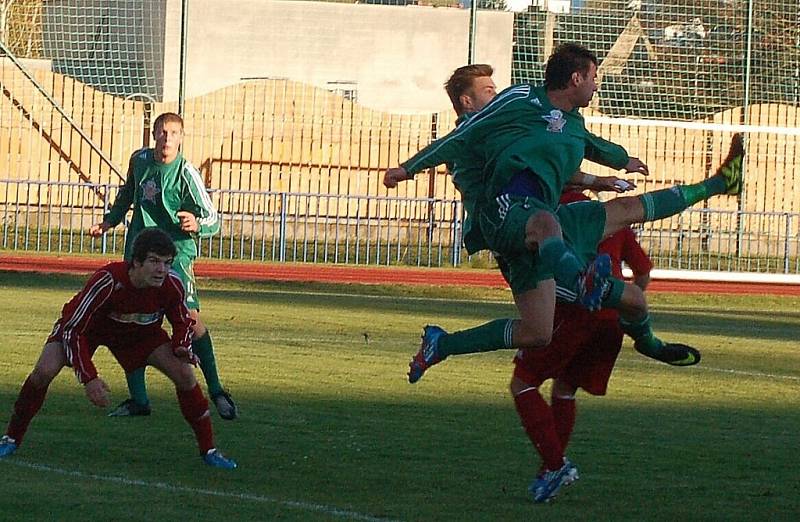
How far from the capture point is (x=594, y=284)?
7.46m

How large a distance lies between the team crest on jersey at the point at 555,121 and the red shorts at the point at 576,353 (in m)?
0.84

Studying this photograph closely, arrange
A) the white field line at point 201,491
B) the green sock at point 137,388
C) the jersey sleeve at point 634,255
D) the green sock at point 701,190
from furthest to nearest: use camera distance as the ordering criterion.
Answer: the green sock at point 137,388 → the jersey sleeve at point 634,255 → the green sock at point 701,190 → the white field line at point 201,491

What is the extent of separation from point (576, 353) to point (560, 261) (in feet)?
2.76

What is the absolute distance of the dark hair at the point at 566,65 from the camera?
26.1ft

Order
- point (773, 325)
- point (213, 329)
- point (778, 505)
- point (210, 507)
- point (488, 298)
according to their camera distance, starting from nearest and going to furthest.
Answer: point (210, 507) < point (778, 505) < point (213, 329) < point (773, 325) < point (488, 298)

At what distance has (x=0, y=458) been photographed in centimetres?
812

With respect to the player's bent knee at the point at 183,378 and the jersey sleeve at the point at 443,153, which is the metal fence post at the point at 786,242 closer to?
the jersey sleeve at the point at 443,153

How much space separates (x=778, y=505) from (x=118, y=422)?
3.94 meters

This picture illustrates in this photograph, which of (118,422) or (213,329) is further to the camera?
(213,329)

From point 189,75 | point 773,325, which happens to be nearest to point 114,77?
point 189,75

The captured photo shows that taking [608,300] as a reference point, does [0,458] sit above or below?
below

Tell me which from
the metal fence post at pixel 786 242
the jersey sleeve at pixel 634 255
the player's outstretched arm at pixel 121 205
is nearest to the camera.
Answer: the jersey sleeve at pixel 634 255

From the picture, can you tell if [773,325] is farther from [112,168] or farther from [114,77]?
[114,77]

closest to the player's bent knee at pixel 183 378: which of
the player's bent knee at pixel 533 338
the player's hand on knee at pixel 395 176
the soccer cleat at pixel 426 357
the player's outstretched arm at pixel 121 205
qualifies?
the soccer cleat at pixel 426 357
